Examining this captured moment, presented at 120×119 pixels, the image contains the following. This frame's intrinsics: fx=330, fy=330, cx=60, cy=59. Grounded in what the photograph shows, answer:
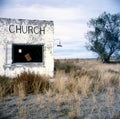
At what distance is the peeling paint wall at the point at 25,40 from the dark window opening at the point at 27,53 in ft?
0.77

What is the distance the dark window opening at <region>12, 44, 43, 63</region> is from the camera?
1775cm

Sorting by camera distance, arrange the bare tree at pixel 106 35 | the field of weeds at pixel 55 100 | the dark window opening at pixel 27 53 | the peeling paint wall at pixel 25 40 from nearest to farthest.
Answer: the field of weeds at pixel 55 100, the peeling paint wall at pixel 25 40, the dark window opening at pixel 27 53, the bare tree at pixel 106 35

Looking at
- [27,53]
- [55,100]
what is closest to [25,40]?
[27,53]

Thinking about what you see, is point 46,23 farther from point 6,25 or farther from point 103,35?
point 103,35

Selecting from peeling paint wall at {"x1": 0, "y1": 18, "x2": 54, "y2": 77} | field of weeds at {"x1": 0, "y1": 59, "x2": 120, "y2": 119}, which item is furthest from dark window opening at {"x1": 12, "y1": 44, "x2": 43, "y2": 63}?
field of weeds at {"x1": 0, "y1": 59, "x2": 120, "y2": 119}

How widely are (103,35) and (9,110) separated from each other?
3591cm

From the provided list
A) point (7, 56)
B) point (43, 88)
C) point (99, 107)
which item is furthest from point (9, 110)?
point (7, 56)

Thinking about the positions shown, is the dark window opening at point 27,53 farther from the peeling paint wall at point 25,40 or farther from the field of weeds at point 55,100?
the field of weeds at point 55,100

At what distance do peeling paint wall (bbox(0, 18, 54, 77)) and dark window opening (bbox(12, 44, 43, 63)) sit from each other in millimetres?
236

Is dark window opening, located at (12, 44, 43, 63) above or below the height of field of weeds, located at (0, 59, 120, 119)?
above

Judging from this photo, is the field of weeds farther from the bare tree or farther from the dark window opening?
the bare tree

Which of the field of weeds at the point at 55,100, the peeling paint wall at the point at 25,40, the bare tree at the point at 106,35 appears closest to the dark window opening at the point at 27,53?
the peeling paint wall at the point at 25,40

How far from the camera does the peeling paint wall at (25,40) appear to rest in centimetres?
1734

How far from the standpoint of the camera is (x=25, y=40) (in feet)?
58.2
